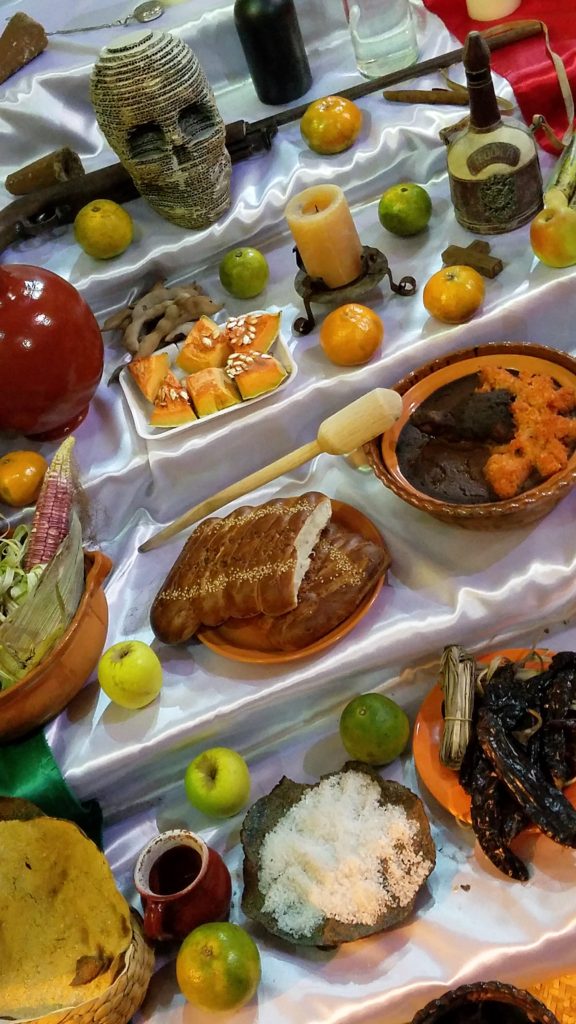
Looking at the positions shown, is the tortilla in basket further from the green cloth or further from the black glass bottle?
the black glass bottle

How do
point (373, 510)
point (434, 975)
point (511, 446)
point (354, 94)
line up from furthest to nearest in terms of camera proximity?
point (354, 94) → point (373, 510) → point (511, 446) → point (434, 975)

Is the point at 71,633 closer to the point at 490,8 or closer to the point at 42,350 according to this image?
the point at 42,350

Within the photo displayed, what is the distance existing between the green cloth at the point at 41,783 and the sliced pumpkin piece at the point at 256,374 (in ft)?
2.16

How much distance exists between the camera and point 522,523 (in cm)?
136

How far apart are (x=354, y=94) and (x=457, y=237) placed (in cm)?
48

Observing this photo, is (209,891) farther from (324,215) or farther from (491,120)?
(491,120)

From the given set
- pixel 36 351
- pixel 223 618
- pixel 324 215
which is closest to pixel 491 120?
pixel 324 215

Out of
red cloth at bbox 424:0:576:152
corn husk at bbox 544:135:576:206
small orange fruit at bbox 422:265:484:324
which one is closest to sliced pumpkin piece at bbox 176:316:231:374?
small orange fruit at bbox 422:265:484:324

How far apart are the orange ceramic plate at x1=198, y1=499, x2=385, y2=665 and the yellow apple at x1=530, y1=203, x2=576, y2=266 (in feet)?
1.89

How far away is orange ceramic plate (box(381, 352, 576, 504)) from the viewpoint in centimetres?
137

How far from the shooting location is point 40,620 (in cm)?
128

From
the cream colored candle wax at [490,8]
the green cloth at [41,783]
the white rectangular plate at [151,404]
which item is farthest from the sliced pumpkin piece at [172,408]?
the cream colored candle wax at [490,8]

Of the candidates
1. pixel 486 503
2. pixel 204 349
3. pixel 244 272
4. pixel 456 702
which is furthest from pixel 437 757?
pixel 244 272

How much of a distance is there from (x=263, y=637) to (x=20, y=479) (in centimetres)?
51
